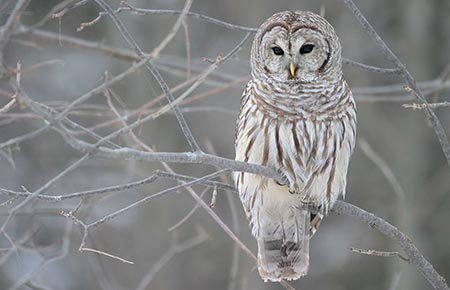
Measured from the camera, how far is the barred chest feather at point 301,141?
16.0 ft

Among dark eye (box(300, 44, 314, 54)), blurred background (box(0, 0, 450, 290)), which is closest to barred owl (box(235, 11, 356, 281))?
dark eye (box(300, 44, 314, 54))

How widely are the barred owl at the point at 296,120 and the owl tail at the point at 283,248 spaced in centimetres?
12

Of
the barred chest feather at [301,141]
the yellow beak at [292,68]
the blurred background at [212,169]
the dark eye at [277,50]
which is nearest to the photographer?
the barred chest feather at [301,141]

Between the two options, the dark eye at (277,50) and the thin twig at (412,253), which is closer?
the thin twig at (412,253)

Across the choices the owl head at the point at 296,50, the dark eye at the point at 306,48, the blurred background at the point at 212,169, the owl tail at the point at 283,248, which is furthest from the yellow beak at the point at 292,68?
the blurred background at the point at 212,169

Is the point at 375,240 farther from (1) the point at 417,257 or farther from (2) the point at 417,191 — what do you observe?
(1) the point at 417,257

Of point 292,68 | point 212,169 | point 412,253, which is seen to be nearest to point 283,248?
point 292,68

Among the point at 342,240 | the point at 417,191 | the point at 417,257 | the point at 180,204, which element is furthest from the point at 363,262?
the point at 417,257

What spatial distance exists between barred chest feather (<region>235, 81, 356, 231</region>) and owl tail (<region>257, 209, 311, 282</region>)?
361mm

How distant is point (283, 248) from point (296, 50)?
1.34 metres

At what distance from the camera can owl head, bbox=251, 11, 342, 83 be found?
507 cm

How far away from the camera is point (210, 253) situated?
37.3ft

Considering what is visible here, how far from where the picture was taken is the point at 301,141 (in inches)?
191

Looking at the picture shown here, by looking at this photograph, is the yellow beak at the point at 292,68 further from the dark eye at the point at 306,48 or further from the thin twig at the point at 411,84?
the thin twig at the point at 411,84
